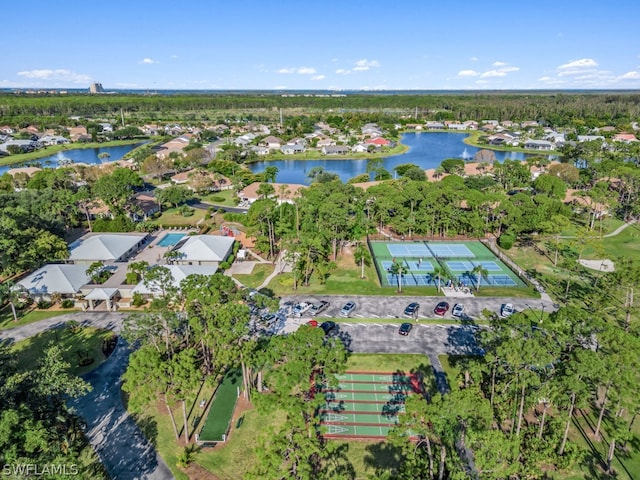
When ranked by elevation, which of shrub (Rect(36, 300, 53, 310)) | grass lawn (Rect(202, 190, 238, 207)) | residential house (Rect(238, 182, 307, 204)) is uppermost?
residential house (Rect(238, 182, 307, 204))

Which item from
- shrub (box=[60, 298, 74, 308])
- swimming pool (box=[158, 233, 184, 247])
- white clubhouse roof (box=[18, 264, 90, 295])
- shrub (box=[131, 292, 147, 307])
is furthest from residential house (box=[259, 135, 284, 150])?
shrub (box=[60, 298, 74, 308])

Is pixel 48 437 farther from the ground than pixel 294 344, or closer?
closer

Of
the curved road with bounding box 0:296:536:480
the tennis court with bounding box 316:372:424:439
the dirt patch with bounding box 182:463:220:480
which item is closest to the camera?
the dirt patch with bounding box 182:463:220:480

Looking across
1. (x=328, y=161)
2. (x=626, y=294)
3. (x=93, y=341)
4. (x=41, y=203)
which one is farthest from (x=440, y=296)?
(x=328, y=161)

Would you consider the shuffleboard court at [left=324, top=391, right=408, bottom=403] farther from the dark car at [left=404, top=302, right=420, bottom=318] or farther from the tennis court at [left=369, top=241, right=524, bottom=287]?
the tennis court at [left=369, top=241, right=524, bottom=287]

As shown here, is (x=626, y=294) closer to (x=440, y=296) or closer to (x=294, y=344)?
(x=440, y=296)

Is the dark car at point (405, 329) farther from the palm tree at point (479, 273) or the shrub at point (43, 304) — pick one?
the shrub at point (43, 304)

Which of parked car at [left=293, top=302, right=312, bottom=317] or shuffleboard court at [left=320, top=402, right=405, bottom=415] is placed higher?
parked car at [left=293, top=302, right=312, bottom=317]
